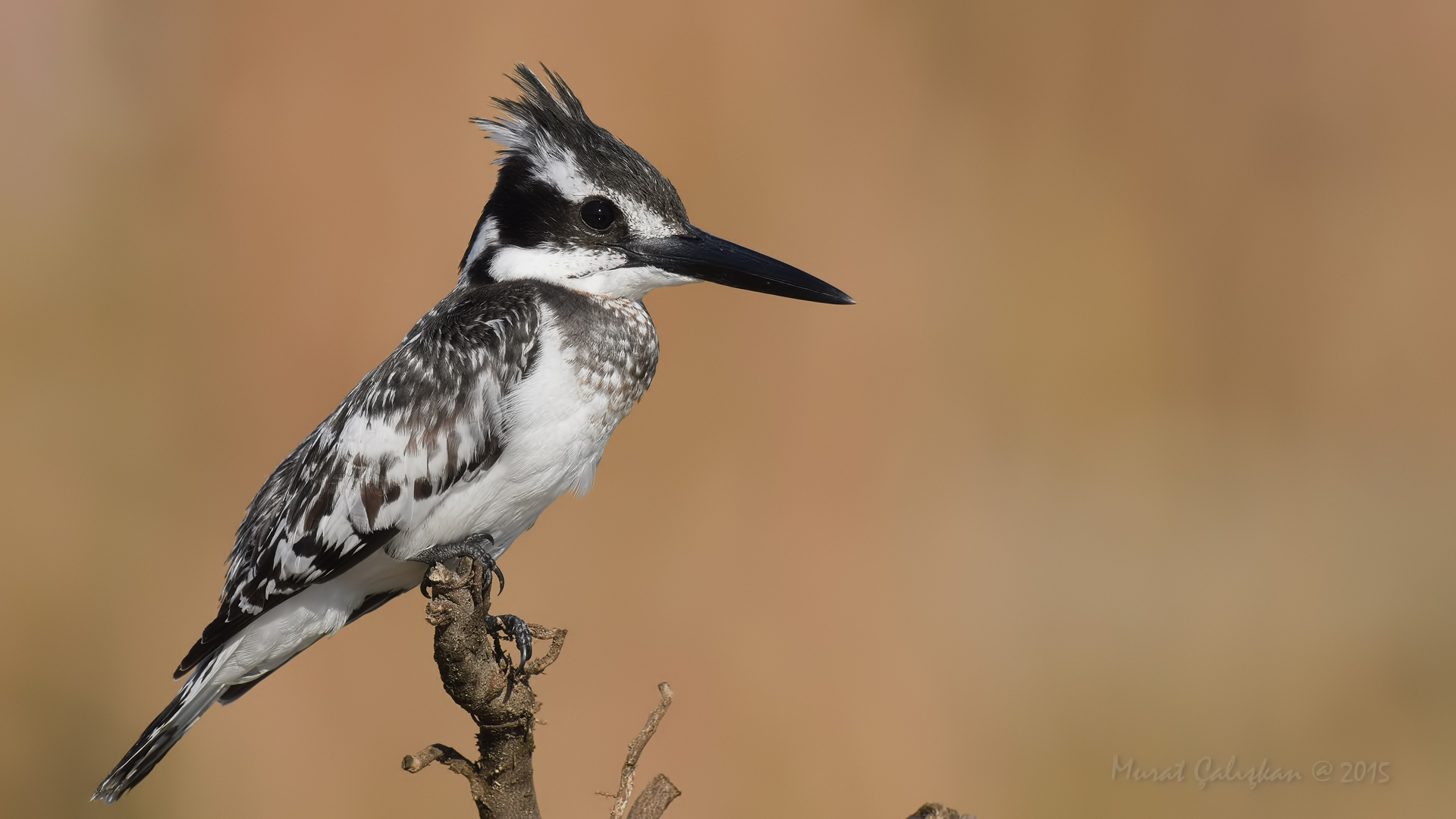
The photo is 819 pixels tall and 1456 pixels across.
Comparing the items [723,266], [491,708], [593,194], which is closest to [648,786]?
[491,708]

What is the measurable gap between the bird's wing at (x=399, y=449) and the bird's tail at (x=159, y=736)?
51 millimetres

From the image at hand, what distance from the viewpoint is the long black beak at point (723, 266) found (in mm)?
1490

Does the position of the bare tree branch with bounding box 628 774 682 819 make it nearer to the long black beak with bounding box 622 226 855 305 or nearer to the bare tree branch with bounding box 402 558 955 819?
the bare tree branch with bounding box 402 558 955 819

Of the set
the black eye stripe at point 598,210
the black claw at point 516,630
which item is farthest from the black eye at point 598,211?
the black claw at point 516,630

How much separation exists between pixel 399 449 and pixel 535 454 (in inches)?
7.9

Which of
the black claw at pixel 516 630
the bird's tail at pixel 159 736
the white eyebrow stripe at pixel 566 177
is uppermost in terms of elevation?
the white eyebrow stripe at pixel 566 177

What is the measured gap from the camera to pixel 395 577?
5.13ft

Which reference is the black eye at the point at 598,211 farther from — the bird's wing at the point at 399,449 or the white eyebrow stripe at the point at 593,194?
the bird's wing at the point at 399,449

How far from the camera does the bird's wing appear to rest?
4.50 feet

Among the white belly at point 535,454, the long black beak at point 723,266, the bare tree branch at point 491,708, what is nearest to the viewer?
the bare tree branch at point 491,708

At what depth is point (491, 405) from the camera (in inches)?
53.9

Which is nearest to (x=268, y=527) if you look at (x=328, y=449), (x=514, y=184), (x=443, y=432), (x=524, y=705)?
(x=328, y=449)

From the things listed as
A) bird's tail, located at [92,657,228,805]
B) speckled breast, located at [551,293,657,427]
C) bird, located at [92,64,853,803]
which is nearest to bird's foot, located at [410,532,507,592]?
bird, located at [92,64,853,803]

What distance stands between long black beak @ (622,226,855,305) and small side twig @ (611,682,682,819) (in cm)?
61
